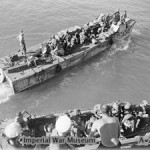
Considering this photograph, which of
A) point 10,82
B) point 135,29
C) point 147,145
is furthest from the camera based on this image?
point 135,29

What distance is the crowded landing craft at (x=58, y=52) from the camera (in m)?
14.3

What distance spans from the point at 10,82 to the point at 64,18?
10.7 metres

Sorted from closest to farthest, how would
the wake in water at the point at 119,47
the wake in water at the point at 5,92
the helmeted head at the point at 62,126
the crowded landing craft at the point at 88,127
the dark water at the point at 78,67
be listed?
the helmeted head at the point at 62,126
the crowded landing craft at the point at 88,127
the wake in water at the point at 5,92
the dark water at the point at 78,67
the wake in water at the point at 119,47

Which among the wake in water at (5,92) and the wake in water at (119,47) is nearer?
the wake in water at (5,92)

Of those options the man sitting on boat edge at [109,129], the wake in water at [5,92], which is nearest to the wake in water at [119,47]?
the wake in water at [5,92]

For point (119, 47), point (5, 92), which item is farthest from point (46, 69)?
point (119, 47)

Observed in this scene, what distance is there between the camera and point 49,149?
7.57 meters

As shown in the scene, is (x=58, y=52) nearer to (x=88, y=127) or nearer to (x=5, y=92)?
(x=5, y=92)

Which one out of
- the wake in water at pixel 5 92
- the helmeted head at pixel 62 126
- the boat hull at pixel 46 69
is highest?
the helmeted head at pixel 62 126

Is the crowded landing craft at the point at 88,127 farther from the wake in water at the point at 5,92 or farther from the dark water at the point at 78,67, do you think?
the wake in water at the point at 5,92

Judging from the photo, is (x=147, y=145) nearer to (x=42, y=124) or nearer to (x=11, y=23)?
(x=42, y=124)

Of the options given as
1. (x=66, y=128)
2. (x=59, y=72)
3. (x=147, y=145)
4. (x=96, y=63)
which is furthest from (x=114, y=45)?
(x=66, y=128)

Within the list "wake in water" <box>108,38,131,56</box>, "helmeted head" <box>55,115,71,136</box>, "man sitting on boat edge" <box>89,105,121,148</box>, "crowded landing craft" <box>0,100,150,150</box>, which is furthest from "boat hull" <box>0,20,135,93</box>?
"man sitting on boat edge" <box>89,105,121,148</box>

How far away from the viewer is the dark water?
14531 mm
